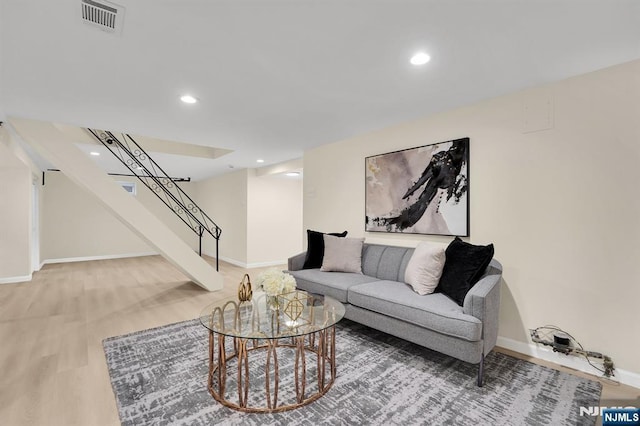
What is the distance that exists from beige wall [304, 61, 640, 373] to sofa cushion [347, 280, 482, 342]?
31.8 inches

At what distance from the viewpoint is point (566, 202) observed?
7.82ft

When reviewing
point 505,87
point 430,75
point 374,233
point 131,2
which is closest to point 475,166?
point 505,87

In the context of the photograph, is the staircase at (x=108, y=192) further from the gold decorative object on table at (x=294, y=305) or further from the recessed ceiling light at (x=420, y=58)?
the recessed ceiling light at (x=420, y=58)

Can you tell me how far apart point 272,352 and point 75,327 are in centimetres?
266

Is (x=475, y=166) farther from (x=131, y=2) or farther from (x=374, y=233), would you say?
(x=131, y=2)

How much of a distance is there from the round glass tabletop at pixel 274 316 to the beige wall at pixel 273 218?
175 inches

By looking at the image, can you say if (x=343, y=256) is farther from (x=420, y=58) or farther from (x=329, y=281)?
(x=420, y=58)

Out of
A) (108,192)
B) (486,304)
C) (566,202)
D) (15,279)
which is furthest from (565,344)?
(15,279)

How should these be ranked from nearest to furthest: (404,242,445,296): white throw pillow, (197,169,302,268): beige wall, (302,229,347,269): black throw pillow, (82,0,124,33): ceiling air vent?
(82,0,124,33): ceiling air vent
(404,242,445,296): white throw pillow
(302,229,347,269): black throw pillow
(197,169,302,268): beige wall

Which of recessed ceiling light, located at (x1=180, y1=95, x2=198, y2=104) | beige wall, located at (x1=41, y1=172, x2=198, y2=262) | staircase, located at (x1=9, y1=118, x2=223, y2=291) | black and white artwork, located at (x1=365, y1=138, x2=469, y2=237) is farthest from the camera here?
beige wall, located at (x1=41, y1=172, x2=198, y2=262)

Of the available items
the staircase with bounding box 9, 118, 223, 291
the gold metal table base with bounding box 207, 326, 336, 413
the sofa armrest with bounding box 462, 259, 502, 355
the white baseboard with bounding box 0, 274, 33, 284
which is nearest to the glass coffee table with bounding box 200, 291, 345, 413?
the gold metal table base with bounding box 207, 326, 336, 413

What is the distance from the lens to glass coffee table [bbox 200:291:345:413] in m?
1.85

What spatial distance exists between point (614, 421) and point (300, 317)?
6.39 ft

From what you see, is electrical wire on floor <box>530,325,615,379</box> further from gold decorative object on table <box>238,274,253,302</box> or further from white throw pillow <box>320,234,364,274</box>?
gold decorative object on table <box>238,274,253,302</box>
